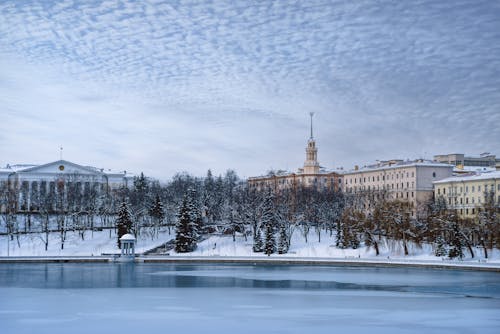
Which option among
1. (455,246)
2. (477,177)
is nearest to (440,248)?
(455,246)

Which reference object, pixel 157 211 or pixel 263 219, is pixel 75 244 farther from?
pixel 263 219

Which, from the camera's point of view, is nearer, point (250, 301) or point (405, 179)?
point (250, 301)

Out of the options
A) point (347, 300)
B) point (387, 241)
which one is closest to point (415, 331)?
point (347, 300)

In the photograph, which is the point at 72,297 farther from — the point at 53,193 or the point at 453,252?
the point at 53,193

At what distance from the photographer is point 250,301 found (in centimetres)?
3173

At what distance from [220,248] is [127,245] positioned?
1141 cm

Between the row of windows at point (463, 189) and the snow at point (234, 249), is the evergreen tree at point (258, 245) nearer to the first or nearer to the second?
the snow at point (234, 249)

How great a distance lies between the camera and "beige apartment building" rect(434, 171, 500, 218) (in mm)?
93369

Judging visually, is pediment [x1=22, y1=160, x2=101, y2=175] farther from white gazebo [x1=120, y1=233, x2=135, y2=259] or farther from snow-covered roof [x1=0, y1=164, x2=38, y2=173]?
white gazebo [x1=120, y1=233, x2=135, y2=259]

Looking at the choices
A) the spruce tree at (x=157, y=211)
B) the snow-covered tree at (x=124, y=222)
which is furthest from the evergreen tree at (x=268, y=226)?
the snow-covered tree at (x=124, y=222)

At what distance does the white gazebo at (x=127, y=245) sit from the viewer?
208ft

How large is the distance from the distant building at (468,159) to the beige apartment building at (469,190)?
32686 mm

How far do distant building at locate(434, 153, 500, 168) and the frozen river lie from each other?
298 feet

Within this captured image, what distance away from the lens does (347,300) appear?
32062mm
